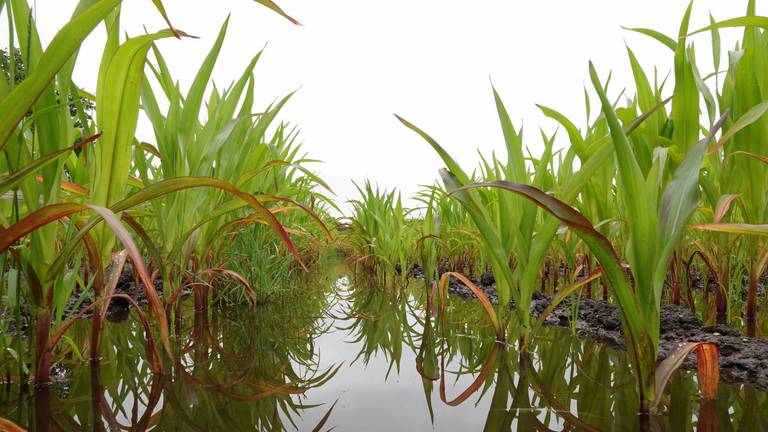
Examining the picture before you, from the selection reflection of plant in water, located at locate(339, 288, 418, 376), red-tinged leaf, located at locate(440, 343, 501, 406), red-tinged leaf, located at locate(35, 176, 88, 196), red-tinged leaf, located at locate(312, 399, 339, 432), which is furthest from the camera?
reflection of plant in water, located at locate(339, 288, 418, 376)

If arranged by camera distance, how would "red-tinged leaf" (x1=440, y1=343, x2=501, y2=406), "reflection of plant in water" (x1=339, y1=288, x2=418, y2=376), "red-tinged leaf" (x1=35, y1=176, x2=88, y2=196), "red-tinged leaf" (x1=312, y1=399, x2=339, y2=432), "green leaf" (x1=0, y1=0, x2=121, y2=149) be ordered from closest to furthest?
"green leaf" (x1=0, y1=0, x2=121, y2=149) < "red-tinged leaf" (x1=312, y1=399, x2=339, y2=432) < "red-tinged leaf" (x1=440, y1=343, x2=501, y2=406) < "red-tinged leaf" (x1=35, y1=176, x2=88, y2=196) < "reflection of plant in water" (x1=339, y1=288, x2=418, y2=376)

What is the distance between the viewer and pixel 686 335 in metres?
0.99

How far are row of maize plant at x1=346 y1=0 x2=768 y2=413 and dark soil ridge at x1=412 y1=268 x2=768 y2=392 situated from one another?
111mm

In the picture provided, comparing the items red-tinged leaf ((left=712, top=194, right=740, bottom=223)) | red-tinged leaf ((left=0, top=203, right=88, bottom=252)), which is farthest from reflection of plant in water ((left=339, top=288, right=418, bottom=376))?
red-tinged leaf ((left=712, top=194, right=740, bottom=223))

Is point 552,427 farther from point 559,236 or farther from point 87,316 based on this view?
point 87,316

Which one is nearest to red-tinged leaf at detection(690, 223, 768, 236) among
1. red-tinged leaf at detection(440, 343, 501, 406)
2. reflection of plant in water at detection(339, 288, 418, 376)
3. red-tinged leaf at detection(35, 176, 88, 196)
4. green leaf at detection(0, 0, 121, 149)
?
red-tinged leaf at detection(440, 343, 501, 406)

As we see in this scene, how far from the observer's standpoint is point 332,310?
1.52 meters

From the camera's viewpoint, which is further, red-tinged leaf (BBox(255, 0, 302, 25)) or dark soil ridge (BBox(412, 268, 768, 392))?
dark soil ridge (BBox(412, 268, 768, 392))

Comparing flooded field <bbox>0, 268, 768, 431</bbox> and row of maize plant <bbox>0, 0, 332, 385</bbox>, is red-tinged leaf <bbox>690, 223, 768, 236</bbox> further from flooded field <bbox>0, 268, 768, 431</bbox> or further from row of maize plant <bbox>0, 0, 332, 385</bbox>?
row of maize plant <bbox>0, 0, 332, 385</bbox>

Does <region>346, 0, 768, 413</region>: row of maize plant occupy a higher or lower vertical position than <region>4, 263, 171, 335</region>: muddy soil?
higher

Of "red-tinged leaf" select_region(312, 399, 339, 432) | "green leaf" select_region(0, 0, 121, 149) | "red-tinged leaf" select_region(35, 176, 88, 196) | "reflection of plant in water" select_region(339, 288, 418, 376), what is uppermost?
"green leaf" select_region(0, 0, 121, 149)

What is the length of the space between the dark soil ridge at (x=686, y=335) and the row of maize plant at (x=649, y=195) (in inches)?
4.4

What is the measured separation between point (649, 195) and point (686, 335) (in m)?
0.53

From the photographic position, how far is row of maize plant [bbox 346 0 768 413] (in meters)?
0.63
